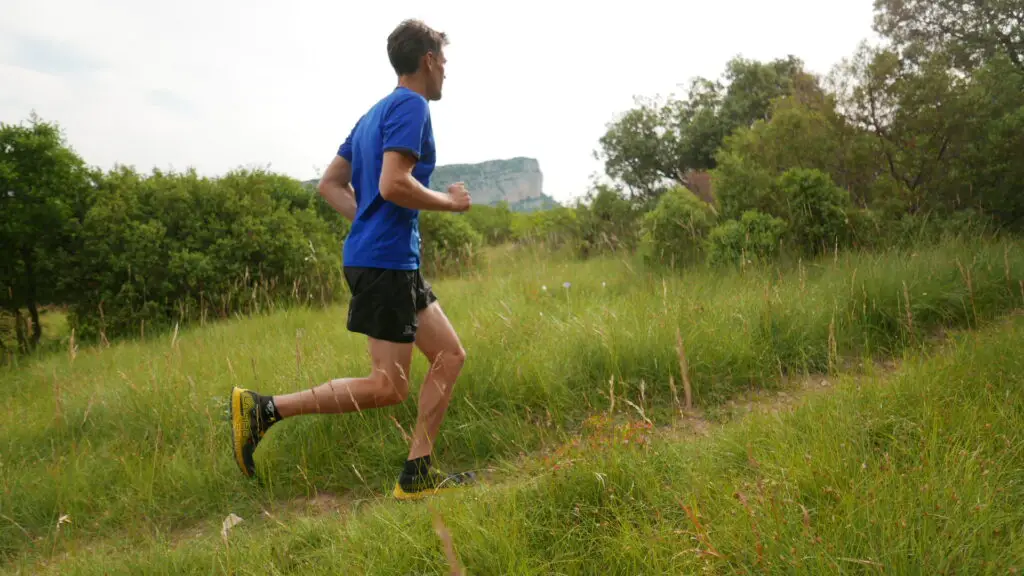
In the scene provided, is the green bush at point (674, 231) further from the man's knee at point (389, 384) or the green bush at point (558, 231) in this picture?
the man's knee at point (389, 384)

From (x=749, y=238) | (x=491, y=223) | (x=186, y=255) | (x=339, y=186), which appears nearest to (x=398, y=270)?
(x=339, y=186)

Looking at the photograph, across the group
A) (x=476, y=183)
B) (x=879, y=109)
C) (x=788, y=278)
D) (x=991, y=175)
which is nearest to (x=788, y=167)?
(x=879, y=109)

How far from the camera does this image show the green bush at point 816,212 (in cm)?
626

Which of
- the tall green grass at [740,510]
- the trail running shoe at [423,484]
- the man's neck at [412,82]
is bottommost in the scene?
the trail running shoe at [423,484]

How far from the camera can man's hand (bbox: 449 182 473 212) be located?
2.62 m

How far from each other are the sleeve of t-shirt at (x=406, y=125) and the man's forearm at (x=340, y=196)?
2.03 feet

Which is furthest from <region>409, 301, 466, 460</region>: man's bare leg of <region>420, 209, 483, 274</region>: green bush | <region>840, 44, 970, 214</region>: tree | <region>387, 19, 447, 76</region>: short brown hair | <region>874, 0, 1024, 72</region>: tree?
<region>874, 0, 1024, 72</region>: tree

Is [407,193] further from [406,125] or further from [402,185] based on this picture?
[406,125]

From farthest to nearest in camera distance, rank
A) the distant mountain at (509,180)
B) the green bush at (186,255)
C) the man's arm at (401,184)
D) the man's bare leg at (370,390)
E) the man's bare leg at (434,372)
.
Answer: the distant mountain at (509,180), the green bush at (186,255), the man's bare leg at (434,372), the man's bare leg at (370,390), the man's arm at (401,184)

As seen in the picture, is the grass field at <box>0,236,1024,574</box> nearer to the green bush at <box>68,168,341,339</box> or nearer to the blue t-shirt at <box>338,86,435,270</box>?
the blue t-shirt at <box>338,86,435,270</box>

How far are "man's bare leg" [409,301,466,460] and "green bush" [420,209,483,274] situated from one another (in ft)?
23.8

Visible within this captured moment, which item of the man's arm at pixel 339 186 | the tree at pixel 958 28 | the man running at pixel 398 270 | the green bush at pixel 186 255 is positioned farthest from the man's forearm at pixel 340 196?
the tree at pixel 958 28

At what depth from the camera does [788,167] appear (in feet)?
23.6

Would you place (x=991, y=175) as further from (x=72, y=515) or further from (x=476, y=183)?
(x=476, y=183)
